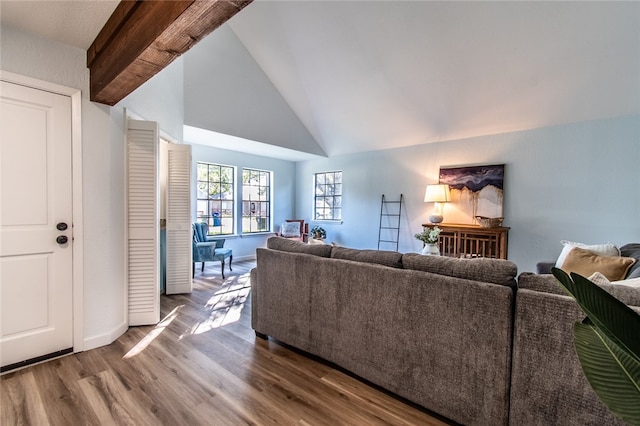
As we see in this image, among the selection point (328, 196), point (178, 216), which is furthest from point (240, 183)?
point (178, 216)

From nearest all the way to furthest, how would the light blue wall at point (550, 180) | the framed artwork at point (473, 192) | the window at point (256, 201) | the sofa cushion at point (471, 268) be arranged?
the sofa cushion at point (471, 268) → the light blue wall at point (550, 180) → the framed artwork at point (473, 192) → the window at point (256, 201)

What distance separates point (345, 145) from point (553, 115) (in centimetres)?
348

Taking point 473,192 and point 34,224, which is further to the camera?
point 473,192

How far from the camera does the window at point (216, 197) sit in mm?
5552

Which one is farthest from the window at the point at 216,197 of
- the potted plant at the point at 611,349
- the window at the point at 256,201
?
the potted plant at the point at 611,349

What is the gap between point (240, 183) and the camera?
6141 mm

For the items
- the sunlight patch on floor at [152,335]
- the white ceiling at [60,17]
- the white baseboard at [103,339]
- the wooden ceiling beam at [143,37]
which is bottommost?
the sunlight patch on floor at [152,335]

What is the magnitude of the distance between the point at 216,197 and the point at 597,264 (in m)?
5.67

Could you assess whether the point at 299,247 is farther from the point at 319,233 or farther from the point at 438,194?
the point at 319,233

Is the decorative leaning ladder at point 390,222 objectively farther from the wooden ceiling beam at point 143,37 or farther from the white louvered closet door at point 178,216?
the wooden ceiling beam at point 143,37

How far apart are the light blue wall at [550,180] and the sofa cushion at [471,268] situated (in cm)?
332

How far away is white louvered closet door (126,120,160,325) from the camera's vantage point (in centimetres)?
274

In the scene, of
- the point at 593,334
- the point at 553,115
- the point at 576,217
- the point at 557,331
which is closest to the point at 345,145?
the point at 553,115

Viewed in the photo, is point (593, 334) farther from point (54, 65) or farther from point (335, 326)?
point (54, 65)
